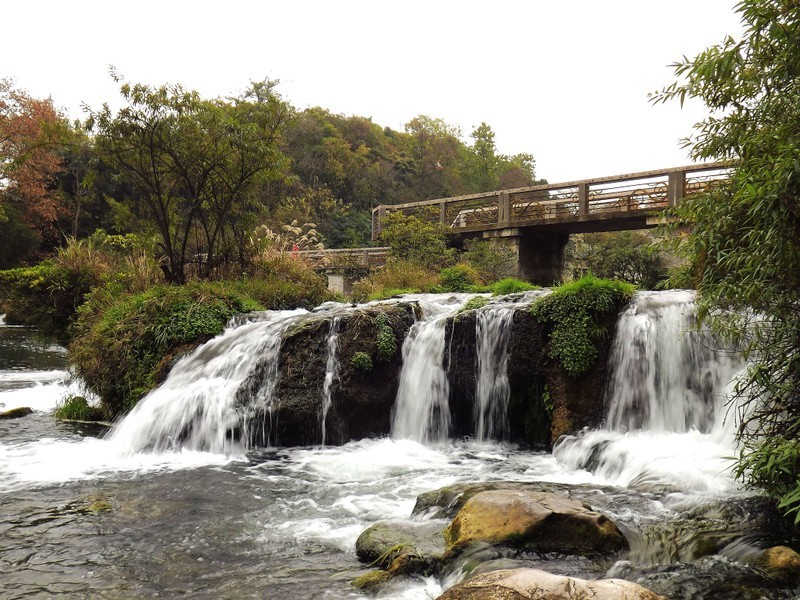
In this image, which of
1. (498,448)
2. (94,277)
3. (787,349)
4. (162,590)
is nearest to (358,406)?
(498,448)

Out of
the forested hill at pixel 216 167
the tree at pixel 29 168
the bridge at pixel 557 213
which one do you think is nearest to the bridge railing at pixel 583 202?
the bridge at pixel 557 213

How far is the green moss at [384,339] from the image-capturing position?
9.30m

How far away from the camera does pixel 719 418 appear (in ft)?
→ 24.1

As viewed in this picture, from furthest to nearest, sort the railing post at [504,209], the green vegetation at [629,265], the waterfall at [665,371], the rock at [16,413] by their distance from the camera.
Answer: the green vegetation at [629,265]
the railing post at [504,209]
the rock at [16,413]
the waterfall at [665,371]

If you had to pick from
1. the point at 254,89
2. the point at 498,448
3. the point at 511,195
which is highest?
the point at 254,89

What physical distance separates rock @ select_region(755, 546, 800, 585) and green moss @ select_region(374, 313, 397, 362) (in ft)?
19.4

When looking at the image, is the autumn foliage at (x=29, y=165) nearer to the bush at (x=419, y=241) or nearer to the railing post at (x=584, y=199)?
the bush at (x=419, y=241)

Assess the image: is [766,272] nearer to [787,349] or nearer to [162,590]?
[787,349]

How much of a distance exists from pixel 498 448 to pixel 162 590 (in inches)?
209

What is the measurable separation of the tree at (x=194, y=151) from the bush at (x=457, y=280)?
19.6 ft

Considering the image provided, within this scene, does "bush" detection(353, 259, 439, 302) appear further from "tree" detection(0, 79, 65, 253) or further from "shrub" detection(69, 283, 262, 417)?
"tree" detection(0, 79, 65, 253)

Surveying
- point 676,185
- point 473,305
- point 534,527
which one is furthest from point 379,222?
point 534,527

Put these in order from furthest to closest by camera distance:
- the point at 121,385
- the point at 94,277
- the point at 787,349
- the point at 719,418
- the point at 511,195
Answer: the point at 511,195 → the point at 94,277 → the point at 121,385 → the point at 719,418 → the point at 787,349

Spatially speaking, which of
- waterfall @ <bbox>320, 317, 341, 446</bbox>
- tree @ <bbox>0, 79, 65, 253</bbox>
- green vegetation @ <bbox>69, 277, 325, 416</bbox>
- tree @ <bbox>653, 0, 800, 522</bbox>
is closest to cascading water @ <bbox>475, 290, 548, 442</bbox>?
waterfall @ <bbox>320, 317, 341, 446</bbox>
